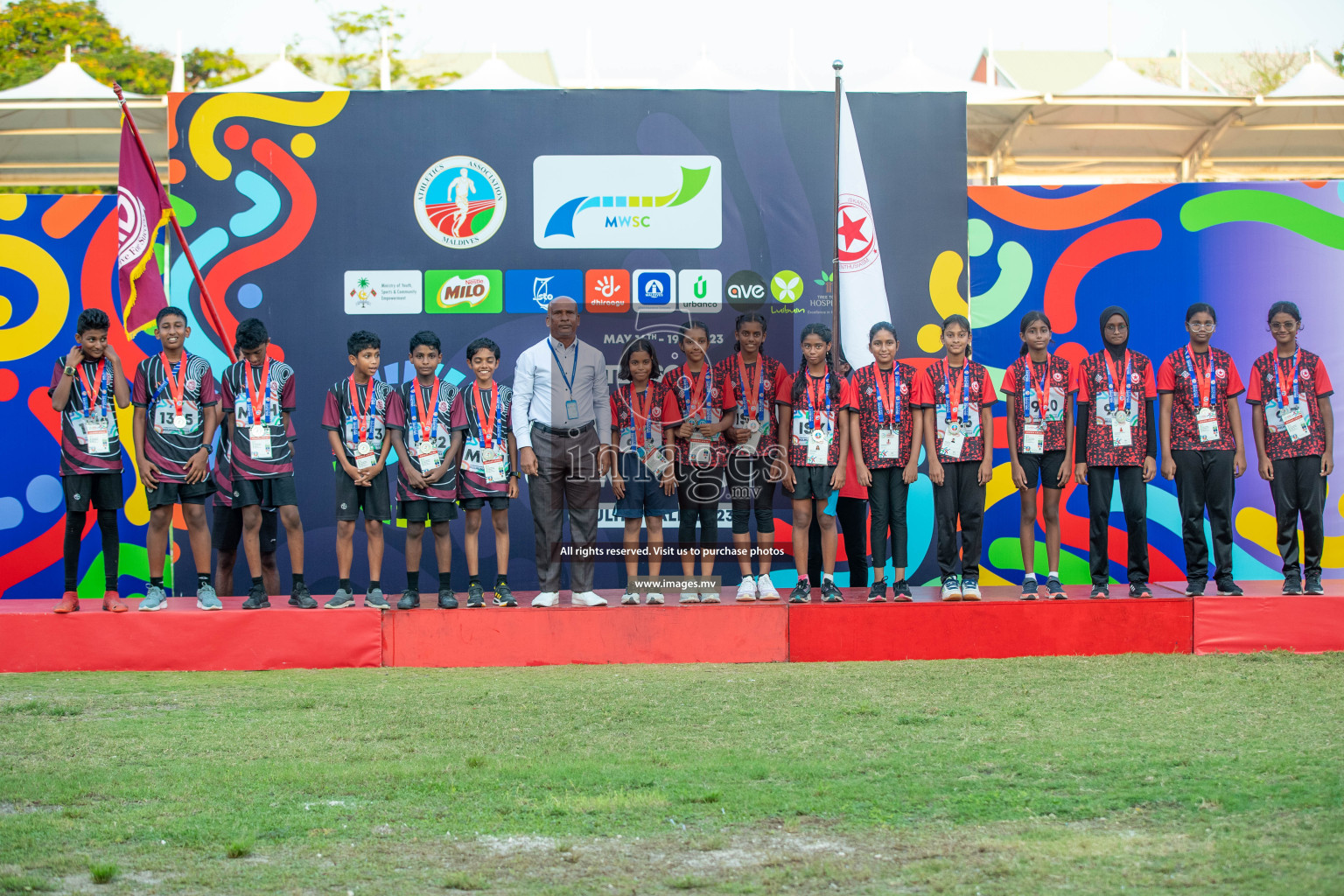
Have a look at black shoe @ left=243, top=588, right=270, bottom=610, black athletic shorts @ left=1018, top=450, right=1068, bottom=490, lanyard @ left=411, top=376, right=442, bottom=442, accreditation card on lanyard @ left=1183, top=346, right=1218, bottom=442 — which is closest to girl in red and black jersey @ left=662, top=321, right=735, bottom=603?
lanyard @ left=411, top=376, right=442, bottom=442

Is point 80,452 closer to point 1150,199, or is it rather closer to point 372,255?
point 372,255

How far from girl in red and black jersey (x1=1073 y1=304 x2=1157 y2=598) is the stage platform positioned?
265mm

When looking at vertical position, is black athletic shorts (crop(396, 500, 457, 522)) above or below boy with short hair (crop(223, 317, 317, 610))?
below

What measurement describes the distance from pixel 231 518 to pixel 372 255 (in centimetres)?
191

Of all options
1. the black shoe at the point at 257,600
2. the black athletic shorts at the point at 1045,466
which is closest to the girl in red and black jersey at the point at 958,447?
the black athletic shorts at the point at 1045,466

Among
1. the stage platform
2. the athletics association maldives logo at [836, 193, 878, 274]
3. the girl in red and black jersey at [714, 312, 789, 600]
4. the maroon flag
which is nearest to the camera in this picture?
the stage platform

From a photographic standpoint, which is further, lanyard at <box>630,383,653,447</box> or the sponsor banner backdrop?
the sponsor banner backdrop

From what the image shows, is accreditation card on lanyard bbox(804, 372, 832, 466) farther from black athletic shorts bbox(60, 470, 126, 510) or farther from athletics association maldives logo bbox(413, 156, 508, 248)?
black athletic shorts bbox(60, 470, 126, 510)

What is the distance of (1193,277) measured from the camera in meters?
8.08

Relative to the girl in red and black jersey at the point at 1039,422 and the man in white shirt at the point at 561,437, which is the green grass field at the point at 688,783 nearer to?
the man in white shirt at the point at 561,437

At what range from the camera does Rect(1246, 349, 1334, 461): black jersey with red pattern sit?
20.3 feet

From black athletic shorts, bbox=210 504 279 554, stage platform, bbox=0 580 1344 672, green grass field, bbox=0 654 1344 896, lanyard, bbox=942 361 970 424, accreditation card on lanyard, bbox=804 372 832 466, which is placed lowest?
green grass field, bbox=0 654 1344 896

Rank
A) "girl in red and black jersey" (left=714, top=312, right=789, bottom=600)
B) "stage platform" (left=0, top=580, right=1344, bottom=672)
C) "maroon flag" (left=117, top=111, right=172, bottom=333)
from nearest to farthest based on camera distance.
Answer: "stage platform" (left=0, top=580, right=1344, bottom=672) → "girl in red and black jersey" (left=714, top=312, right=789, bottom=600) → "maroon flag" (left=117, top=111, right=172, bottom=333)

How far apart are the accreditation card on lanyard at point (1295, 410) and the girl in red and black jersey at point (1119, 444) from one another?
659 mm
